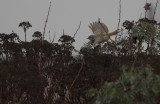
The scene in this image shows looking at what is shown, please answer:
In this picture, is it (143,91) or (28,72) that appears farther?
(28,72)

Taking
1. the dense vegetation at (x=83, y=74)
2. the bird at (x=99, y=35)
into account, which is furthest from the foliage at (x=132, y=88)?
the bird at (x=99, y=35)

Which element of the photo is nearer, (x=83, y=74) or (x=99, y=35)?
(x=83, y=74)

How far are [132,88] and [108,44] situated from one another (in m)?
2.02

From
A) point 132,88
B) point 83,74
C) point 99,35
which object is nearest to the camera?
point 132,88

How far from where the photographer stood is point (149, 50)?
4070 millimetres

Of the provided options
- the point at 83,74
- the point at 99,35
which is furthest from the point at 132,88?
the point at 99,35

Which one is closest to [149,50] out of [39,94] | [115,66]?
[115,66]

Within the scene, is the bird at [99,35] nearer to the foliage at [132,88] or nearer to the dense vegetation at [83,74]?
the dense vegetation at [83,74]

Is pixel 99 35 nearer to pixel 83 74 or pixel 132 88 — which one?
pixel 83 74

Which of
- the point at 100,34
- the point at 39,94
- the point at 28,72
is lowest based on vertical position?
the point at 39,94

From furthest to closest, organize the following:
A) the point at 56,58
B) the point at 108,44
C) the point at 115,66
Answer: the point at 108,44, the point at 56,58, the point at 115,66

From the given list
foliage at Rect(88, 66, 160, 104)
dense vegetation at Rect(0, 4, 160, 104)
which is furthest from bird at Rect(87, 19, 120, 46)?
foliage at Rect(88, 66, 160, 104)

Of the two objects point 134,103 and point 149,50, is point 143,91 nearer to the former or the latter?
point 134,103

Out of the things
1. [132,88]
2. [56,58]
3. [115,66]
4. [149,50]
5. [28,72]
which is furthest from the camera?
[149,50]
